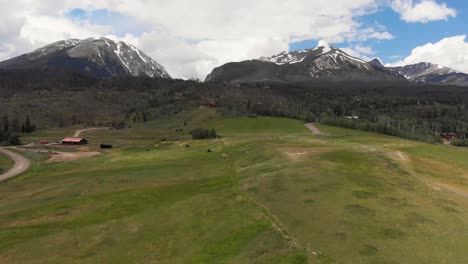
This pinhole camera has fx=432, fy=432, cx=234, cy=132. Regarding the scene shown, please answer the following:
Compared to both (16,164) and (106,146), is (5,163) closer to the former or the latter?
(16,164)

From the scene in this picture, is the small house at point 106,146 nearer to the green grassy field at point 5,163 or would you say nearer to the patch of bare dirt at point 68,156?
the patch of bare dirt at point 68,156

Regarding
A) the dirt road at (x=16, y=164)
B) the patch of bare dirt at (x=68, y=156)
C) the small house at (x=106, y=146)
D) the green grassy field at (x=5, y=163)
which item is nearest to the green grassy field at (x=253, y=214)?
the dirt road at (x=16, y=164)

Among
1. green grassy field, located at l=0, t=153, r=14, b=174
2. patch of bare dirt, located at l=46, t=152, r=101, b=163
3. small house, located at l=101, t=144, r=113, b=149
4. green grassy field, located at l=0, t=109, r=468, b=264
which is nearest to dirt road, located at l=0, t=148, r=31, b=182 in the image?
green grassy field, located at l=0, t=153, r=14, b=174

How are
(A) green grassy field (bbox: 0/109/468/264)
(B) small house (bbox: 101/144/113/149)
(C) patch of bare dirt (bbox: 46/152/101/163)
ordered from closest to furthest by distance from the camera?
(A) green grassy field (bbox: 0/109/468/264), (C) patch of bare dirt (bbox: 46/152/101/163), (B) small house (bbox: 101/144/113/149)

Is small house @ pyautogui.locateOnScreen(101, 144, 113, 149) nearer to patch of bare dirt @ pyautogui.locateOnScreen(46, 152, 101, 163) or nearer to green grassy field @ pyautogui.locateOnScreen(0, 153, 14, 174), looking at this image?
patch of bare dirt @ pyautogui.locateOnScreen(46, 152, 101, 163)

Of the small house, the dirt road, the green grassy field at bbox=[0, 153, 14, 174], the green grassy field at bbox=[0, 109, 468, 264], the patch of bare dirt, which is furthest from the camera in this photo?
the small house

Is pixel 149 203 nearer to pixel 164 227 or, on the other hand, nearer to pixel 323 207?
pixel 164 227

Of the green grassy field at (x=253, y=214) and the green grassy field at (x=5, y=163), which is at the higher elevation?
the green grassy field at (x=253, y=214)

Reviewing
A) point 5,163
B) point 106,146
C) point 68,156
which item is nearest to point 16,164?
point 5,163
